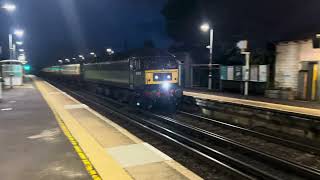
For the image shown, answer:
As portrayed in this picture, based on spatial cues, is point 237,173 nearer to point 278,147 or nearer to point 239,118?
point 278,147

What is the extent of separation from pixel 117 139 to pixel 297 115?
23.3 feet

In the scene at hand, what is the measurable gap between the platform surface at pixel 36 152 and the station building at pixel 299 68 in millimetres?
15584

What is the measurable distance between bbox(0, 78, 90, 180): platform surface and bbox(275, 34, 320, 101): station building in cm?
1558

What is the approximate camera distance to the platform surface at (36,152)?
22.1ft

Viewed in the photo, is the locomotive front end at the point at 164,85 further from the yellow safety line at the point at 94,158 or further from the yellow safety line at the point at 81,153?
the yellow safety line at the point at 94,158

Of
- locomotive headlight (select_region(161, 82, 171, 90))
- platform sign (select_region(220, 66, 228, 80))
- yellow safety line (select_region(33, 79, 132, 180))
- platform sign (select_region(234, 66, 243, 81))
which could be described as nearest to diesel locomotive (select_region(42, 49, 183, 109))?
locomotive headlight (select_region(161, 82, 171, 90))

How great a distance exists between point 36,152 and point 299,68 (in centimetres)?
1812

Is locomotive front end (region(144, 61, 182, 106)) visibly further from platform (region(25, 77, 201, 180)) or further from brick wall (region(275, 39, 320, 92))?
brick wall (region(275, 39, 320, 92))

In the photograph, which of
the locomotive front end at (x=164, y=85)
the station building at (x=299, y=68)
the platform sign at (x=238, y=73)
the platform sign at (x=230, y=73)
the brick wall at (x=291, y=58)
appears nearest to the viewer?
the locomotive front end at (x=164, y=85)

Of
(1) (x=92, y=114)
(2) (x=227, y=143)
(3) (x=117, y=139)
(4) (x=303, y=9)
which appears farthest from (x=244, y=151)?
(4) (x=303, y=9)

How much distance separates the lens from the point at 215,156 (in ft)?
30.7

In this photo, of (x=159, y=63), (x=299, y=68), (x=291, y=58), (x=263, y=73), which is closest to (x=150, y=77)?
(x=159, y=63)

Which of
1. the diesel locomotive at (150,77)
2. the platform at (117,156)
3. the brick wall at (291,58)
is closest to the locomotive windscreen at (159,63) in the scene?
the diesel locomotive at (150,77)

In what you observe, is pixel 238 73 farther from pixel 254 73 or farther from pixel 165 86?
pixel 165 86
